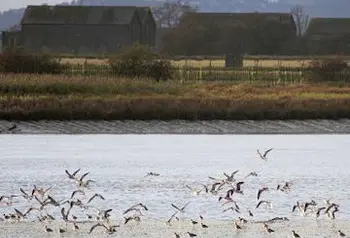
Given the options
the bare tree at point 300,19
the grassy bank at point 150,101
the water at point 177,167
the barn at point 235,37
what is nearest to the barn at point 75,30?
the barn at point 235,37

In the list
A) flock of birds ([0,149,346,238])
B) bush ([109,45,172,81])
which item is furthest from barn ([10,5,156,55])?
flock of birds ([0,149,346,238])

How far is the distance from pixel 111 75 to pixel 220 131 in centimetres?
1644

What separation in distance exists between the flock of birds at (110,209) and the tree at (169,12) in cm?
11152

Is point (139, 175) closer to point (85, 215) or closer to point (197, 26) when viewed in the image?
point (85, 215)

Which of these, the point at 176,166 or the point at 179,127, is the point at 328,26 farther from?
the point at 176,166

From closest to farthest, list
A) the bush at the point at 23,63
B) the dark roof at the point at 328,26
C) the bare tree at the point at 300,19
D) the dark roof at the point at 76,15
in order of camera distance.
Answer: the bush at the point at 23,63, the dark roof at the point at 328,26, the dark roof at the point at 76,15, the bare tree at the point at 300,19

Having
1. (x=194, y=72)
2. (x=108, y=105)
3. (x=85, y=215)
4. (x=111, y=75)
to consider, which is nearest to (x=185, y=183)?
(x=85, y=215)

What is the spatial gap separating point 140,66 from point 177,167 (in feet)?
82.0

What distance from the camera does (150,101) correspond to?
31.0 metres

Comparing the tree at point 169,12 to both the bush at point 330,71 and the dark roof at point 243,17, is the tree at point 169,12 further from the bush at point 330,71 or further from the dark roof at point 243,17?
the bush at point 330,71

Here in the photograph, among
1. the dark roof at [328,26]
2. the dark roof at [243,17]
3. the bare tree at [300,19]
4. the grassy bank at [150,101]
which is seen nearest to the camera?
the grassy bank at [150,101]

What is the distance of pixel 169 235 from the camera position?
12.0 m

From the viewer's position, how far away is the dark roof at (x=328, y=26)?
314 ft

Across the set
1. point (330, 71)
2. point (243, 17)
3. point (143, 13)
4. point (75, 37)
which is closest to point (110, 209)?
point (330, 71)
